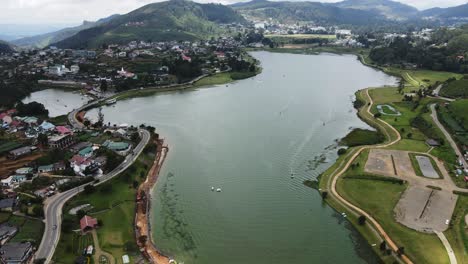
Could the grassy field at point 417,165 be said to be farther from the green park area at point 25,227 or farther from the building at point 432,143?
the green park area at point 25,227

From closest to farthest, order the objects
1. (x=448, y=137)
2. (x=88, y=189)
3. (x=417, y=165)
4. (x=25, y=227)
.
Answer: (x=25, y=227)
(x=88, y=189)
(x=417, y=165)
(x=448, y=137)

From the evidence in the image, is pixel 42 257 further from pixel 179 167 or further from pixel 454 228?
pixel 454 228

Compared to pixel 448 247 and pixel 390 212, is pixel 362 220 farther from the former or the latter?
pixel 448 247

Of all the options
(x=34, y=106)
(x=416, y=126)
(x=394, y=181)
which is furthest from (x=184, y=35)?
(x=394, y=181)

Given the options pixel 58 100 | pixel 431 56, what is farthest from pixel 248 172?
pixel 431 56

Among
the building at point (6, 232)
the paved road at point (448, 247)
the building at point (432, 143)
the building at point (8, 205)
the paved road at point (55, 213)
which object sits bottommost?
the building at point (432, 143)

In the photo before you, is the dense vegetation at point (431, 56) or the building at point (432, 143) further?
the dense vegetation at point (431, 56)

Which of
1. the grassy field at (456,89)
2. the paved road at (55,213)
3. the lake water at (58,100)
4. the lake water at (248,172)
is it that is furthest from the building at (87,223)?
the grassy field at (456,89)
